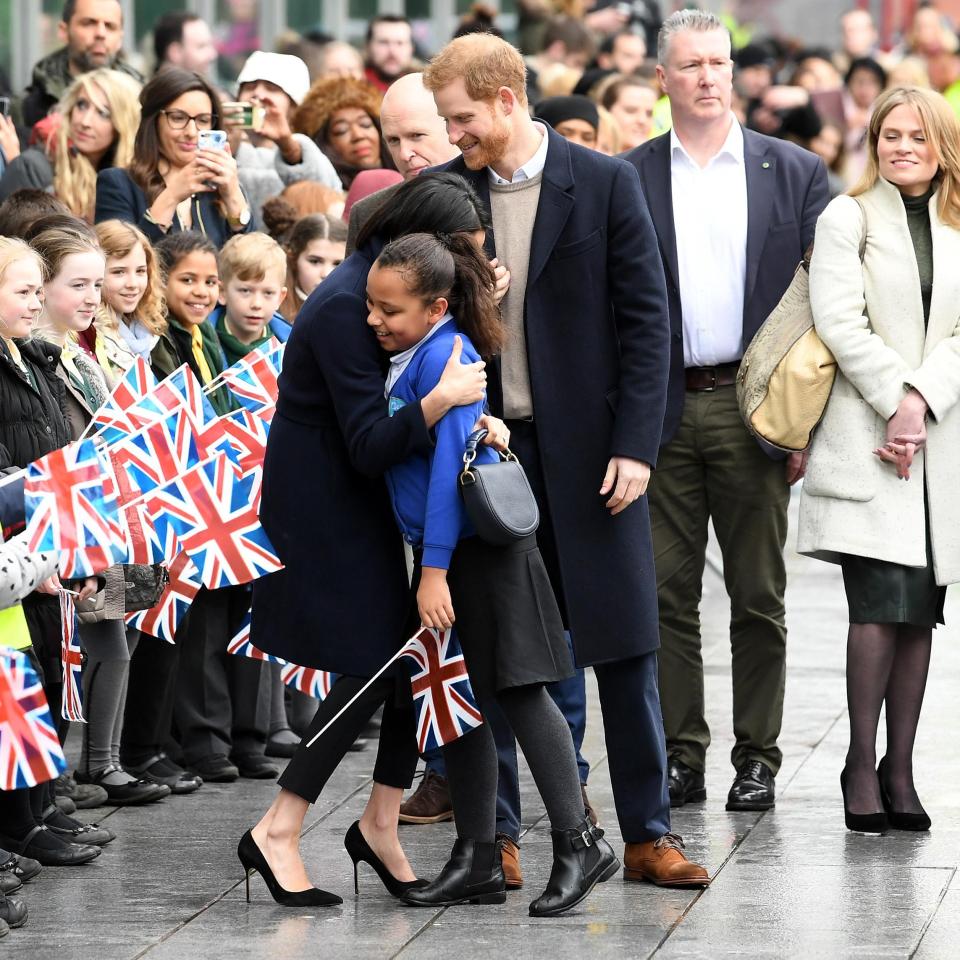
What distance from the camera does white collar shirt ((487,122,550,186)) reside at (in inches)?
224

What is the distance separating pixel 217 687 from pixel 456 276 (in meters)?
2.40

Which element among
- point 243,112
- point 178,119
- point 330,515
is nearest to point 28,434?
point 330,515

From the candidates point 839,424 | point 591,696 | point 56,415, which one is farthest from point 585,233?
point 591,696

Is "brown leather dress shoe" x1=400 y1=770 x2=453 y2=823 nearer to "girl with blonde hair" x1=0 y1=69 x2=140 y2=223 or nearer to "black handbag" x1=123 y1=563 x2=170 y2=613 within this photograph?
"black handbag" x1=123 y1=563 x2=170 y2=613

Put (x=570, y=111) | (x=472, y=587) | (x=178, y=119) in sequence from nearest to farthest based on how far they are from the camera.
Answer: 1. (x=472, y=587)
2. (x=178, y=119)
3. (x=570, y=111)

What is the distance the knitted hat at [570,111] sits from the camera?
9.62 metres

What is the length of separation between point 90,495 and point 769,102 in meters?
11.0

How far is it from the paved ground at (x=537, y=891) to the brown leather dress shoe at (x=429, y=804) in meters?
0.07

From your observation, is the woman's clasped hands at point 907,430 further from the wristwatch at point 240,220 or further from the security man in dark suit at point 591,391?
the wristwatch at point 240,220

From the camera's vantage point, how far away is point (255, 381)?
673cm

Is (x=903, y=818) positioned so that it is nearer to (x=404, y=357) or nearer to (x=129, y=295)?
(x=404, y=357)

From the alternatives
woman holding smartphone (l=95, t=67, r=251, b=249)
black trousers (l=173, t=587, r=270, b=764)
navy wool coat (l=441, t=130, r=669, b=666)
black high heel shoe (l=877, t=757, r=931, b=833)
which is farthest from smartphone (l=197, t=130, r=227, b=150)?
black high heel shoe (l=877, t=757, r=931, b=833)

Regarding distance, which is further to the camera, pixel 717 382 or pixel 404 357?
pixel 717 382

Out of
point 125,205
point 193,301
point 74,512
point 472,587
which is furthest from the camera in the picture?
point 125,205
